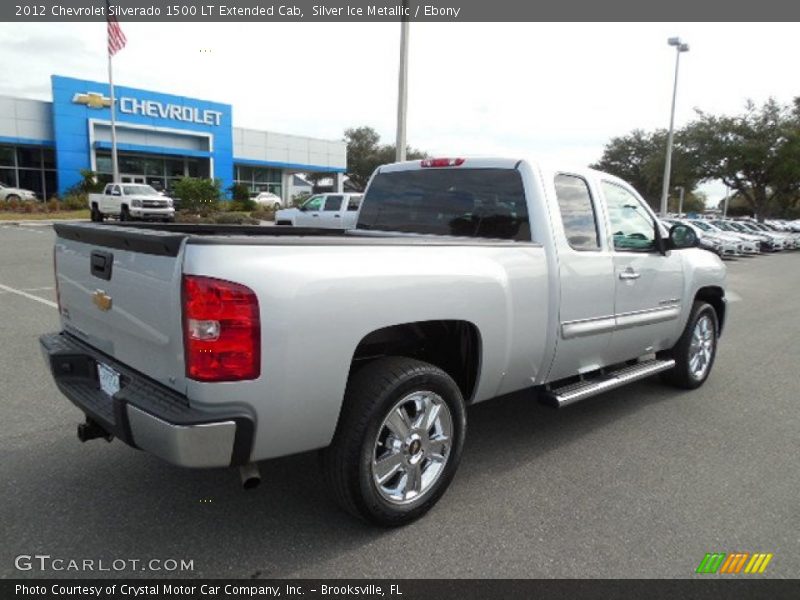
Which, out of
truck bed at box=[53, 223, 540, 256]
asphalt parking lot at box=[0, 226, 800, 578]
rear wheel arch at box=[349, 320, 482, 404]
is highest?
truck bed at box=[53, 223, 540, 256]

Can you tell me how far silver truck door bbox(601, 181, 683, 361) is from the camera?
4.28m

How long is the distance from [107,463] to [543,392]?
2.74 meters

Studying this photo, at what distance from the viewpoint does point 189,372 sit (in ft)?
7.80

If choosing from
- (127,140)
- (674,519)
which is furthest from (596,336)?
(127,140)

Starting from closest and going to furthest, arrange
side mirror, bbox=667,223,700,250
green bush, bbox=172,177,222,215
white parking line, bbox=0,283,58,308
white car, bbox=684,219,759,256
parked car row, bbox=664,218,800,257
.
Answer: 1. side mirror, bbox=667,223,700,250
2. white parking line, bbox=0,283,58,308
3. parked car row, bbox=664,218,800,257
4. white car, bbox=684,219,759,256
5. green bush, bbox=172,177,222,215

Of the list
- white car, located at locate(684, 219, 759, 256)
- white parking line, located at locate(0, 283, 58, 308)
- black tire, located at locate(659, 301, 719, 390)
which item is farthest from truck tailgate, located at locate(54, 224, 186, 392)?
white car, located at locate(684, 219, 759, 256)

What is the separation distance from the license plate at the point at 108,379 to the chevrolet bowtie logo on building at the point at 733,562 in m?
2.87

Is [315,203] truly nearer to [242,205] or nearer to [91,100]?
→ [242,205]

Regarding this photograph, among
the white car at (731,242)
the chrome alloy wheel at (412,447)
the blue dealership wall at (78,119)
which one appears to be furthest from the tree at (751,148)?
the chrome alloy wheel at (412,447)

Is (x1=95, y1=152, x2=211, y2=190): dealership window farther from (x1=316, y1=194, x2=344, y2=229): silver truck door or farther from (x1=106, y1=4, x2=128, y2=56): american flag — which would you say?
(x1=316, y1=194, x2=344, y2=229): silver truck door

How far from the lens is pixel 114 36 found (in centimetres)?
2727

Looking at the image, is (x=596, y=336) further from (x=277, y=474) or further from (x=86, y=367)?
(x=86, y=367)

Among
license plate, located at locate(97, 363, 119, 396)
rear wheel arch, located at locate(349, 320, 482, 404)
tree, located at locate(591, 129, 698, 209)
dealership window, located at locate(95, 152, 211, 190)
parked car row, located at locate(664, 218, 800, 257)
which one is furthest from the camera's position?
tree, located at locate(591, 129, 698, 209)

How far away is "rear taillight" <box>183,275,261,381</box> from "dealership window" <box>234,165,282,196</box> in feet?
157
